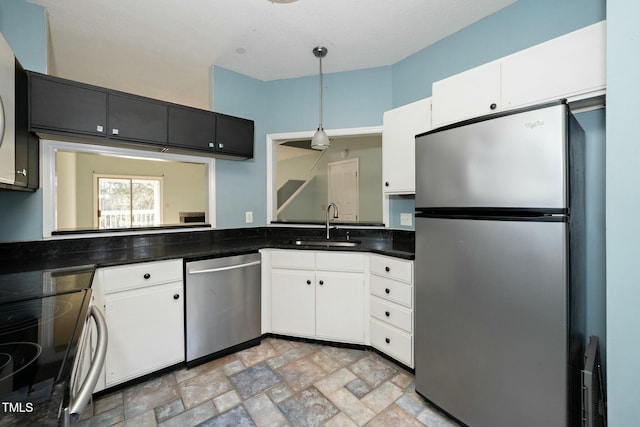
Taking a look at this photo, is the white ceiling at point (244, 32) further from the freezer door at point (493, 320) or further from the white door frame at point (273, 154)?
the freezer door at point (493, 320)

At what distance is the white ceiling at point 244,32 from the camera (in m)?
1.91

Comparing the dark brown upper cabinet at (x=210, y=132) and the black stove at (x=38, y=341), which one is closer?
the black stove at (x=38, y=341)

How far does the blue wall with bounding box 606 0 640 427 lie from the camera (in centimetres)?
102

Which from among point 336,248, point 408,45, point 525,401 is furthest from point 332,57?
point 525,401

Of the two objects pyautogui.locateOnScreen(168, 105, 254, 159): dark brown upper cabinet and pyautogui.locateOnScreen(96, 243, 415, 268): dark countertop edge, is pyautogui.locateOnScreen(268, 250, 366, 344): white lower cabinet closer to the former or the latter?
pyautogui.locateOnScreen(96, 243, 415, 268): dark countertop edge

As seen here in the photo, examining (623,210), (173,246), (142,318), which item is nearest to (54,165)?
(173,246)

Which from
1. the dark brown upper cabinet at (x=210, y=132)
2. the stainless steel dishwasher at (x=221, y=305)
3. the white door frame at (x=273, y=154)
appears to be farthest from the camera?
the white door frame at (x=273, y=154)

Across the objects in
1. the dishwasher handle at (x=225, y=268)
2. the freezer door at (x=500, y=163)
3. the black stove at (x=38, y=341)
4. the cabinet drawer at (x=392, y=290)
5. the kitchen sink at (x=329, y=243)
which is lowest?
the cabinet drawer at (x=392, y=290)

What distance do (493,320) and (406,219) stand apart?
1.27 meters

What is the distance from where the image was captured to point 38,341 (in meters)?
0.76

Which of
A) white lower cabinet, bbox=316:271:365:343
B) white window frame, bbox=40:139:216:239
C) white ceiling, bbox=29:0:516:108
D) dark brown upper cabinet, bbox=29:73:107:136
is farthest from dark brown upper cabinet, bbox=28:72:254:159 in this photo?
white lower cabinet, bbox=316:271:365:343

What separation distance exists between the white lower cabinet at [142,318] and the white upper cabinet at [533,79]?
7.18 ft

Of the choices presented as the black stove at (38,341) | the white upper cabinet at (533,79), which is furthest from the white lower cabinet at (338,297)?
the black stove at (38,341)

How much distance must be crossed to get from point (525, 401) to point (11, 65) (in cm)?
295
